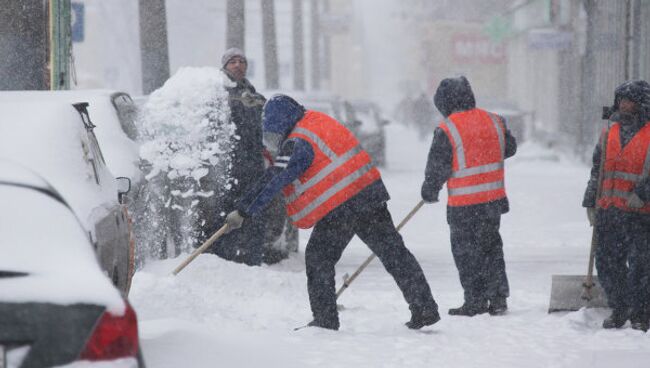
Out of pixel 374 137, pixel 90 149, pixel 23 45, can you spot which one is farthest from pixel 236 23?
pixel 90 149

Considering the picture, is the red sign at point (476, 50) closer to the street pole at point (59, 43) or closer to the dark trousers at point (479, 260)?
the street pole at point (59, 43)

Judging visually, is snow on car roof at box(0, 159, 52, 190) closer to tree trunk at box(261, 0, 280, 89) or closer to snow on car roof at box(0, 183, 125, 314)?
snow on car roof at box(0, 183, 125, 314)

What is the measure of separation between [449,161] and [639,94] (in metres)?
1.35

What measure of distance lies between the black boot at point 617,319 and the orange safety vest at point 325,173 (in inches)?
66.0

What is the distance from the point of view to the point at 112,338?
393 cm

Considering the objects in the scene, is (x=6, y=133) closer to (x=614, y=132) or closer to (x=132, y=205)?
(x=132, y=205)

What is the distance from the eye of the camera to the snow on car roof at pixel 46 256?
3914 millimetres

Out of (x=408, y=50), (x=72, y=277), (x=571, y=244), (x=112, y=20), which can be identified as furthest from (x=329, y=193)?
(x=408, y=50)

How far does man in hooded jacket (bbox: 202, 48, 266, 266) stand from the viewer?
9.95 m

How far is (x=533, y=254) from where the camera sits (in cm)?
1224

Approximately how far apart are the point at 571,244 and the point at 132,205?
5705mm

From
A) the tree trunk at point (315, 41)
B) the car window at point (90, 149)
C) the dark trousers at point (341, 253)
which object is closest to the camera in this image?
the car window at point (90, 149)

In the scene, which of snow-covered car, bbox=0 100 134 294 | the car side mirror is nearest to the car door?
snow-covered car, bbox=0 100 134 294

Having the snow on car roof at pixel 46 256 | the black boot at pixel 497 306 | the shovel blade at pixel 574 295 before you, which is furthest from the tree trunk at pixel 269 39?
the snow on car roof at pixel 46 256
